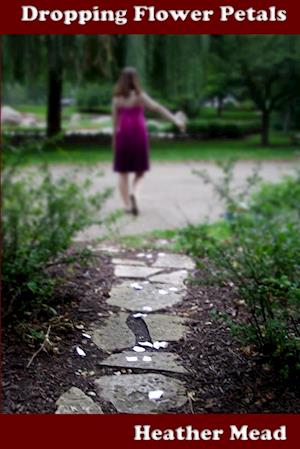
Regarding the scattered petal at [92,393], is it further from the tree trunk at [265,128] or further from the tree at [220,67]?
the tree trunk at [265,128]

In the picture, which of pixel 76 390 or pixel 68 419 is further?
pixel 76 390

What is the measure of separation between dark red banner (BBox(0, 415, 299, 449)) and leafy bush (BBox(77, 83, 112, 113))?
63.2ft

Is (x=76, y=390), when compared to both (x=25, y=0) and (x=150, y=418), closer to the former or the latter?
(x=150, y=418)

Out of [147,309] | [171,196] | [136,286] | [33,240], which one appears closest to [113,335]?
[147,309]

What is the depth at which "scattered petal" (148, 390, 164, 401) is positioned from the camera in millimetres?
2354

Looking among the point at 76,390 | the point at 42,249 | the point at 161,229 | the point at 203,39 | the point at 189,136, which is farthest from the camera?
the point at 189,136

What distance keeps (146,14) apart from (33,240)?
2249 mm

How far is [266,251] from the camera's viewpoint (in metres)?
3.86

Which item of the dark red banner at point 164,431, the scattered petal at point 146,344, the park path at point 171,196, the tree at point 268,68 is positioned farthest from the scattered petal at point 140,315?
the tree at point 268,68

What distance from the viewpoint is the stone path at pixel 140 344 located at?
233cm

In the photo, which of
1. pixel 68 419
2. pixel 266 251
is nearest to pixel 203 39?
pixel 266 251

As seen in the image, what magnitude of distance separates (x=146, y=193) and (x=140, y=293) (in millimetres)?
5401

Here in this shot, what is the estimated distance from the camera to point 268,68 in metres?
17.4

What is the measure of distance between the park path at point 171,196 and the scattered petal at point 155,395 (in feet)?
10.5
